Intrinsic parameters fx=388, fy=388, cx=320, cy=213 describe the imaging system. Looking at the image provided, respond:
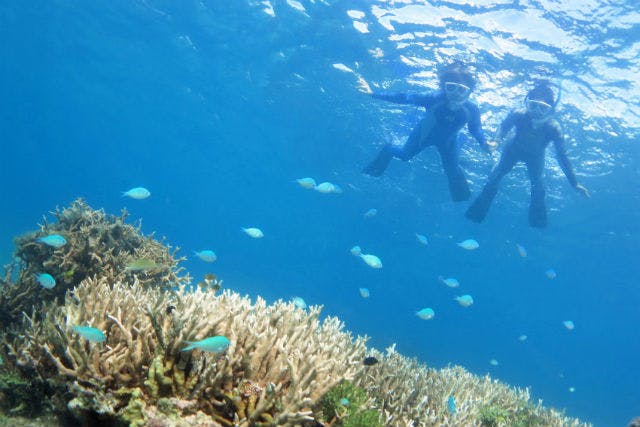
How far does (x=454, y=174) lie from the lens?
14.4m

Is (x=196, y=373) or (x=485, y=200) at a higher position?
(x=485, y=200)

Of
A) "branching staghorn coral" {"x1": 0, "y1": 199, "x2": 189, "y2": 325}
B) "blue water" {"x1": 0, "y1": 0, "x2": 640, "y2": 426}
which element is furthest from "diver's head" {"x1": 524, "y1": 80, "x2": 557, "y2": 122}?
"branching staghorn coral" {"x1": 0, "y1": 199, "x2": 189, "y2": 325}

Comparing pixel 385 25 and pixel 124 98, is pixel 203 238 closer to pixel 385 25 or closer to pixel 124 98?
pixel 124 98

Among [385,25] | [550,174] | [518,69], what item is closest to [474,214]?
[518,69]

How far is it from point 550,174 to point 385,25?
14505 millimetres

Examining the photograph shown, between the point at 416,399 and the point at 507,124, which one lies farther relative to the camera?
the point at 507,124

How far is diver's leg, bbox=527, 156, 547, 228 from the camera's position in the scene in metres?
13.1

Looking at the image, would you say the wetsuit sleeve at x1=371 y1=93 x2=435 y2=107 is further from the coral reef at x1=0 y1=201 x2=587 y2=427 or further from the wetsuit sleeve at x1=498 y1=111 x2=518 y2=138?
the coral reef at x1=0 y1=201 x2=587 y2=427

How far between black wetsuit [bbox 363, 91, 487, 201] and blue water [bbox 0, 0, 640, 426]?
4172mm

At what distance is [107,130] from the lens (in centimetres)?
6788

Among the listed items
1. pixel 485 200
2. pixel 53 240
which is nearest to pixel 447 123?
pixel 485 200

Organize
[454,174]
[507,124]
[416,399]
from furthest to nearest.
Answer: [454,174], [507,124], [416,399]

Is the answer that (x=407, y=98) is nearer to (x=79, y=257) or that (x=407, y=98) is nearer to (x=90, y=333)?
(x=79, y=257)

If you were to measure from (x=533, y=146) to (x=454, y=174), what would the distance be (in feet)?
9.03
